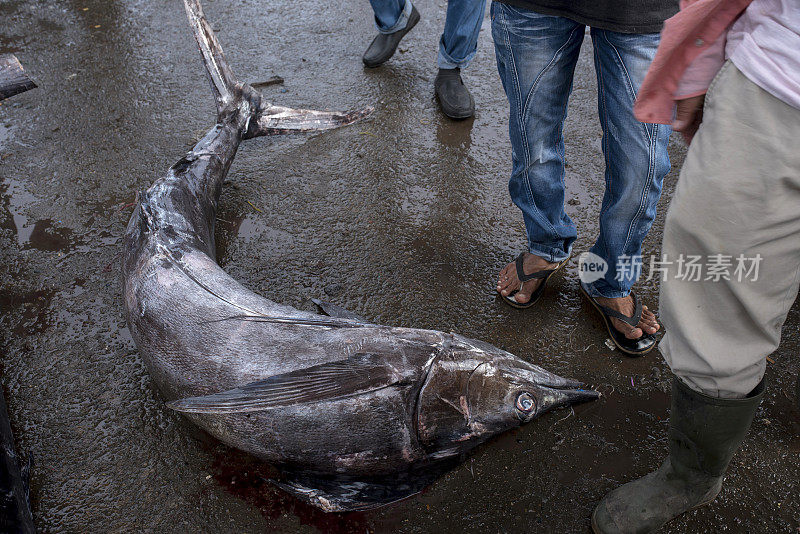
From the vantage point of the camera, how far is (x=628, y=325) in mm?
2750

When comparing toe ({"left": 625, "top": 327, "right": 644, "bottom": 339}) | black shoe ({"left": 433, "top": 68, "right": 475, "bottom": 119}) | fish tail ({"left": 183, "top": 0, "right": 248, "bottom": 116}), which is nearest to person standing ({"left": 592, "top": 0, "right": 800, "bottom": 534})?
toe ({"left": 625, "top": 327, "right": 644, "bottom": 339})

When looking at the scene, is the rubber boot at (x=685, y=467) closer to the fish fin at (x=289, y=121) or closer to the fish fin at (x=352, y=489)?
the fish fin at (x=352, y=489)

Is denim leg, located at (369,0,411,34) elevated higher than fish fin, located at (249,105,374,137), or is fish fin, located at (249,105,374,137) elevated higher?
denim leg, located at (369,0,411,34)

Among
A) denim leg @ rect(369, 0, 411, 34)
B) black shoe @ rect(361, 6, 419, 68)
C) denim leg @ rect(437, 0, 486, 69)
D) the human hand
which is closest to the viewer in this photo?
the human hand

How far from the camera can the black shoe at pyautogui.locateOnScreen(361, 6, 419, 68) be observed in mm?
4699

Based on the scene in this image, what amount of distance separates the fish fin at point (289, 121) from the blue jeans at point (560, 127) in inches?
68.1

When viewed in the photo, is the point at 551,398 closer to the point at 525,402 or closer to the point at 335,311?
the point at 525,402

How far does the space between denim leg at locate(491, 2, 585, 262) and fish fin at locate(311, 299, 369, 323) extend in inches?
40.3

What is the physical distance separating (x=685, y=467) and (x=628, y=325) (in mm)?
855

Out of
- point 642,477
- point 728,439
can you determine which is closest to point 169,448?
point 642,477

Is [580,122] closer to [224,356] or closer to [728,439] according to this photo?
[728,439]

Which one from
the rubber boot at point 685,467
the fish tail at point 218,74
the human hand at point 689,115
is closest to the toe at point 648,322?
the rubber boot at point 685,467

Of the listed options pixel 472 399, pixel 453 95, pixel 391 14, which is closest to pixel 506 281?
pixel 472 399

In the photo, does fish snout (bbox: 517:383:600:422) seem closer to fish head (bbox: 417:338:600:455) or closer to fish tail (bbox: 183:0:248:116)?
fish head (bbox: 417:338:600:455)
